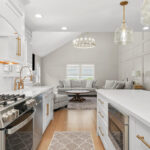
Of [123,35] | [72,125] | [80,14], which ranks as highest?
[80,14]

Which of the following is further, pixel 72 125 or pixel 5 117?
pixel 72 125

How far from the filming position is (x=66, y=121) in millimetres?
3502

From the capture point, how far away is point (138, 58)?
6324mm

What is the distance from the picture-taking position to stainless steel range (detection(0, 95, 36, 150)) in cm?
107

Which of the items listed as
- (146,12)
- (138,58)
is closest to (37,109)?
(146,12)

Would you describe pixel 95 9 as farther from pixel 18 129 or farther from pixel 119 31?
pixel 18 129

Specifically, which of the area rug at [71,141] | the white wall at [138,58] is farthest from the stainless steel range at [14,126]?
the white wall at [138,58]

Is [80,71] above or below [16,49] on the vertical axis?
below

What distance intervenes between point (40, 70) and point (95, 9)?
6.84m

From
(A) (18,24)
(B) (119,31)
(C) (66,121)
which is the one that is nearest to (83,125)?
(C) (66,121)

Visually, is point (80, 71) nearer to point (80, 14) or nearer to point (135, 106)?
point (80, 14)

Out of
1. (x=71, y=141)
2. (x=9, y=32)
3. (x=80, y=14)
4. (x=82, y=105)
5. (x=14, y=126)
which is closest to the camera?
(x=14, y=126)

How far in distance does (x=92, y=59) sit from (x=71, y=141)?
280 inches

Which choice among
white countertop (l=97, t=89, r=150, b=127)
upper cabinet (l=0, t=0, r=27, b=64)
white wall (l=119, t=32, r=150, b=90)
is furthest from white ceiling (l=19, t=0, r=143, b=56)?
white wall (l=119, t=32, r=150, b=90)
